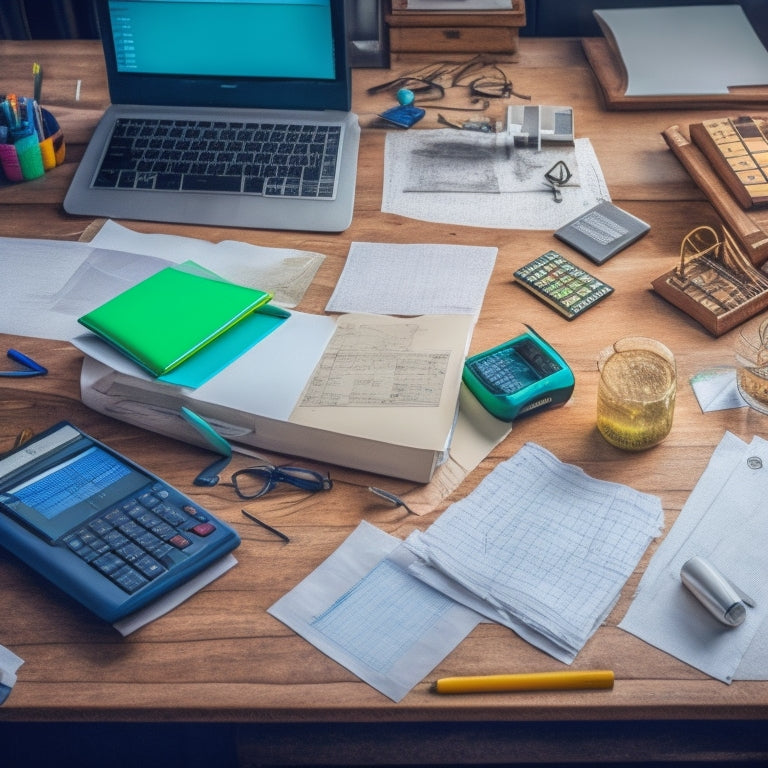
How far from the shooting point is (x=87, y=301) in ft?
4.04

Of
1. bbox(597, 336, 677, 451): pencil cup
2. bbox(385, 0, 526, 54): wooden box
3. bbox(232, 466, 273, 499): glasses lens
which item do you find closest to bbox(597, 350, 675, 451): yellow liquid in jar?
bbox(597, 336, 677, 451): pencil cup

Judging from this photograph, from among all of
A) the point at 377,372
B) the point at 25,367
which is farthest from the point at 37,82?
the point at 377,372

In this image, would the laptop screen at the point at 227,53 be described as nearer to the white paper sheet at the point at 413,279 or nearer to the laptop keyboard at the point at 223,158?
the laptop keyboard at the point at 223,158

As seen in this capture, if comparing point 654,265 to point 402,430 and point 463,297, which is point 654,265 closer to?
point 463,297

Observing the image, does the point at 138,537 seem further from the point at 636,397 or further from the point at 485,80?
the point at 485,80

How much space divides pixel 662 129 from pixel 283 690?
110 centimetres

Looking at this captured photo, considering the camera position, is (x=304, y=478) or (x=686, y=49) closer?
(x=304, y=478)

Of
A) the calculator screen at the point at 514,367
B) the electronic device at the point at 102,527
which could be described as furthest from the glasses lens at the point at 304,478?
the calculator screen at the point at 514,367

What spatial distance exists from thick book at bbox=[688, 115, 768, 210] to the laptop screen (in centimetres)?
54

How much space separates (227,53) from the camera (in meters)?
1.46

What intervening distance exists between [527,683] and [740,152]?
2.82 feet

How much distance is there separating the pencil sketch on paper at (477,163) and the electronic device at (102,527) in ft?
2.21

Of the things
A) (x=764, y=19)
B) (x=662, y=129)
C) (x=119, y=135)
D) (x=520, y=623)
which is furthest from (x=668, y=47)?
(x=520, y=623)

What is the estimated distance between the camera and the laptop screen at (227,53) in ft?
4.63
